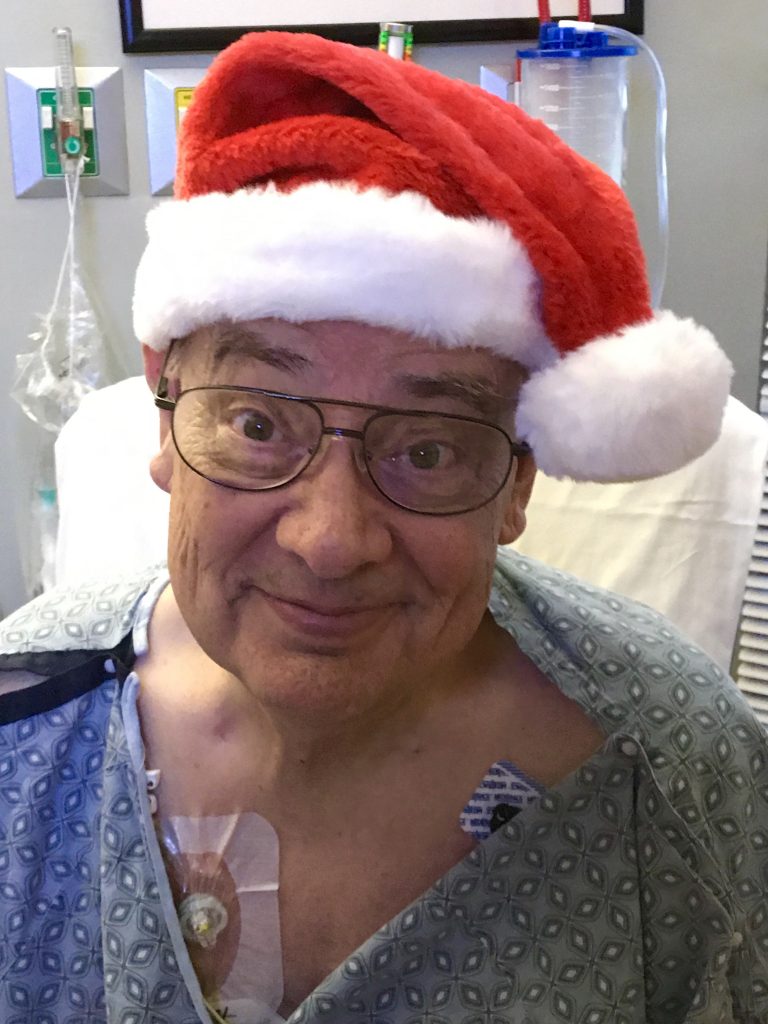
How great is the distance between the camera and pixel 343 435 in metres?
0.74

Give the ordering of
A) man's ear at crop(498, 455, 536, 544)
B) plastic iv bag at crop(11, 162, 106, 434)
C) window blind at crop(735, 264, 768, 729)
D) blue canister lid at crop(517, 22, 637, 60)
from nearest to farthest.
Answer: man's ear at crop(498, 455, 536, 544) → blue canister lid at crop(517, 22, 637, 60) → plastic iv bag at crop(11, 162, 106, 434) → window blind at crop(735, 264, 768, 729)

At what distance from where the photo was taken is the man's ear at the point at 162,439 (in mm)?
861

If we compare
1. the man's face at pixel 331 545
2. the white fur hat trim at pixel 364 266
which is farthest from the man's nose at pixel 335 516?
the white fur hat trim at pixel 364 266

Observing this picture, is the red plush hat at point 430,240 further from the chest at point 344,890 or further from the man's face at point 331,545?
the chest at point 344,890

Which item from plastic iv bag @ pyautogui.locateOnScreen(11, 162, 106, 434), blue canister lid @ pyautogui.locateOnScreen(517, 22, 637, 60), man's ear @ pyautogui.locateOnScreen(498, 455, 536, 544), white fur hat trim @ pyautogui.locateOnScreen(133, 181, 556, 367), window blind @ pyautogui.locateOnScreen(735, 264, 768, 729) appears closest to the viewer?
white fur hat trim @ pyautogui.locateOnScreen(133, 181, 556, 367)

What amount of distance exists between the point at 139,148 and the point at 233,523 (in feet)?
3.68

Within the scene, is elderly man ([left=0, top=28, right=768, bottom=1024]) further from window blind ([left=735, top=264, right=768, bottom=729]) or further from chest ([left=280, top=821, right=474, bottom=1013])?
window blind ([left=735, top=264, right=768, bottom=729])

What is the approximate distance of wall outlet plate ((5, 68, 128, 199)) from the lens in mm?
1601

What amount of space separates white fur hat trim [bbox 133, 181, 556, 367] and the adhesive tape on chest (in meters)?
0.50

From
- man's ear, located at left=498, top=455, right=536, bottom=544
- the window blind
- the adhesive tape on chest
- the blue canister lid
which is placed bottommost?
the window blind

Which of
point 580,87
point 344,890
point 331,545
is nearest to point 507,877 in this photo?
point 344,890

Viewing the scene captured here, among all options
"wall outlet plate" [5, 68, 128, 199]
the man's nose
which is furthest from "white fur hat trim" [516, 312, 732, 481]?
"wall outlet plate" [5, 68, 128, 199]

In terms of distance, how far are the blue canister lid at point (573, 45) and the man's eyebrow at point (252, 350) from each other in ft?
3.37

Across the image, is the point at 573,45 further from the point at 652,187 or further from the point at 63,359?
the point at 63,359
